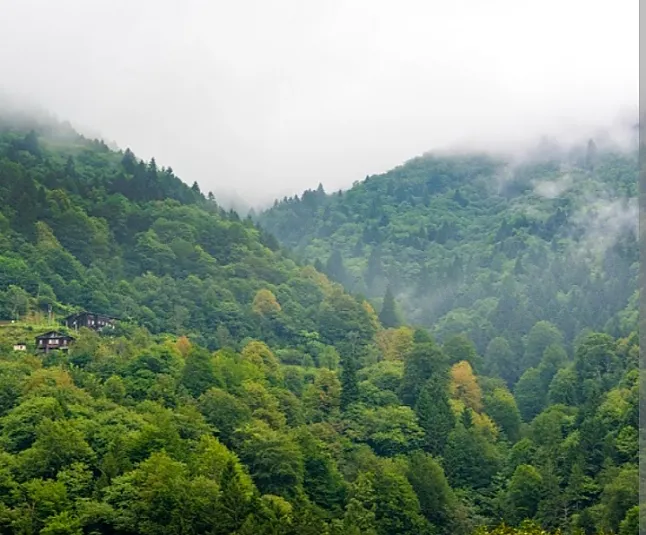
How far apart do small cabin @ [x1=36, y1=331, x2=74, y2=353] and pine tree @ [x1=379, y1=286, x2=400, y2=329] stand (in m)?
32.3

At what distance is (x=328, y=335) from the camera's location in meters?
86.5

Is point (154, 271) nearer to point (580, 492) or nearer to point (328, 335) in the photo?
point (328, 335)

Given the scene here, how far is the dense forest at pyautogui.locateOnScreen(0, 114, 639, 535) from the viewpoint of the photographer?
5153cm

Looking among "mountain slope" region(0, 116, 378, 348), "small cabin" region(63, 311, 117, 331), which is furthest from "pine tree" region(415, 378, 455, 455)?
"small cabin" region(63, 311, 117, 331)

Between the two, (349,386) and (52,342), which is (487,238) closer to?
(349,386)

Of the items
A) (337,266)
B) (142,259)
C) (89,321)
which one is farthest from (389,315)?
(337,266)

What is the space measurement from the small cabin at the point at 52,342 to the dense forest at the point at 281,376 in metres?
1.11

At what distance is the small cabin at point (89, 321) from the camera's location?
7394 cm

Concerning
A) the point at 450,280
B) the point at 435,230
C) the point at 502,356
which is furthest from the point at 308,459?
the point at 435,230

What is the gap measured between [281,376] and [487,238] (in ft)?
223

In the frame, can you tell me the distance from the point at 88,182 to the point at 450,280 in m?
41.9

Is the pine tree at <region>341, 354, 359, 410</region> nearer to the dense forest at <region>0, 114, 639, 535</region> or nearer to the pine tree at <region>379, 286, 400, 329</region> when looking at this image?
the dense forest at <region>0, 114, 639, 535</region>

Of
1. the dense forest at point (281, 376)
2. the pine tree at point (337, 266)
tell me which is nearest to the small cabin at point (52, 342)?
the dense forest at point (281, 376)

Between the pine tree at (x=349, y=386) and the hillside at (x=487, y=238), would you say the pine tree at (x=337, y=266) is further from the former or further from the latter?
the pine tree at (x=349, y=386)
